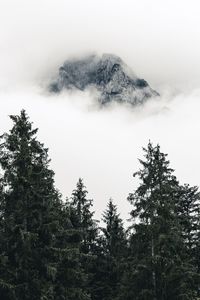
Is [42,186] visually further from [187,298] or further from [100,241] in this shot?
[100,241]

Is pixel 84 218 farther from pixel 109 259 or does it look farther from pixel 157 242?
pixel 157 242

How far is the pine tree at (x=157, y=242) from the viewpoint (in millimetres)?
28359

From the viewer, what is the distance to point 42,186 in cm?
2781

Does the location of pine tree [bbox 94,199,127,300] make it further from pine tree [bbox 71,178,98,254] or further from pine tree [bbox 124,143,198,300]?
pine tree [bbox 124,143,198,300]

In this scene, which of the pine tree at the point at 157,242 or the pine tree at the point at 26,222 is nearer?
the pine tree at the point at 26,222

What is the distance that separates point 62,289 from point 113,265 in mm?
15166

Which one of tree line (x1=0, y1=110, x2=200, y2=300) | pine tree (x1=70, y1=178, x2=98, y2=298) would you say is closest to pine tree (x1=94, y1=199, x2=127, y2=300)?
pine tree (x1=70, y1=178, x2=98, y2=298)

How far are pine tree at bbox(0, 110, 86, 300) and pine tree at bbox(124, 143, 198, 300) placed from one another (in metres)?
4.37

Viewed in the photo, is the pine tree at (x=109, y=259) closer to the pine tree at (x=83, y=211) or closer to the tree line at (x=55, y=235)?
the pine tree at (x=83, y=211)

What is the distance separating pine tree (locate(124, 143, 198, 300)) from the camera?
28.4 m

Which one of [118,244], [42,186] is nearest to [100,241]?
[118,244]

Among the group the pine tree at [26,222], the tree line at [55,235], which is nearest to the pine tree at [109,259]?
the tree line at [55,235]

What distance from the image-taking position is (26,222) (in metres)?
26.4

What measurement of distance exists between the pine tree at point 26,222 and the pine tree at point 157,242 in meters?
4.37
